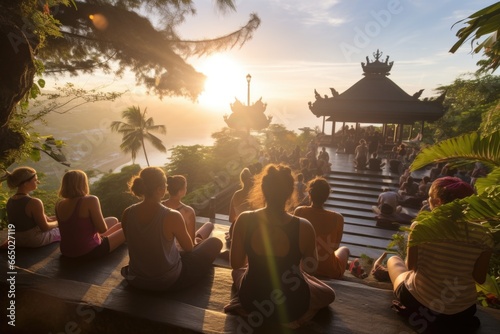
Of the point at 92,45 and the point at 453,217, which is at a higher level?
the point at 92,45

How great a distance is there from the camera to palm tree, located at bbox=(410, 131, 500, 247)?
2012 mm

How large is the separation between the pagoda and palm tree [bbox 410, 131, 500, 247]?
17301 millimetres

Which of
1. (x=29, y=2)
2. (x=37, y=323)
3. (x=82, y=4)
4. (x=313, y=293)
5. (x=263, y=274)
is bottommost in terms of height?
(x=37, y=323)

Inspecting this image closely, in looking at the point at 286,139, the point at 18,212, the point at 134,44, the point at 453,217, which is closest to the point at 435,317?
the point at 453,217

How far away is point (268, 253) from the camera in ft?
6.94

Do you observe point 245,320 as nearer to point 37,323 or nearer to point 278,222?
point 278,222

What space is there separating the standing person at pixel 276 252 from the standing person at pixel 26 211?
113 inches

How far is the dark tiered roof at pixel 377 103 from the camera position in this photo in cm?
1847

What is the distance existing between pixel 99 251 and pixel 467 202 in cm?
387

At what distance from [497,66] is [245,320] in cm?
352

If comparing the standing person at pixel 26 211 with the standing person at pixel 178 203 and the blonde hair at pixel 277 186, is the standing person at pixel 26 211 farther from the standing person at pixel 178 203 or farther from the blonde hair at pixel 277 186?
the blonde hair at pixel 277 186

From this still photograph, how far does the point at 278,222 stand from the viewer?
82.6 inches

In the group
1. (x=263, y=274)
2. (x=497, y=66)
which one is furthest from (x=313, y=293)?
(x=497, y=66)

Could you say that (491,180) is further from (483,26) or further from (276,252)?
(276,252)
